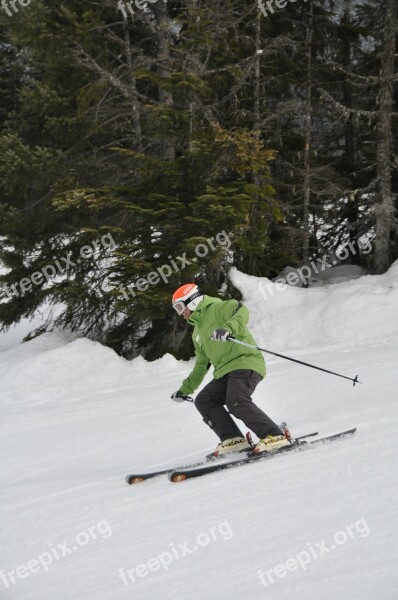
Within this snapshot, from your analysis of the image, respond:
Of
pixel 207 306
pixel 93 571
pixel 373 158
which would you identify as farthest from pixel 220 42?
pixel 93 571

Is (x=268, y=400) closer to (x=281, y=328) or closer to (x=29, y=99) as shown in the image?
(x=281, y=328)

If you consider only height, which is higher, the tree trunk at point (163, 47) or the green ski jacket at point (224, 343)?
the tree trunk at point (163, 47)

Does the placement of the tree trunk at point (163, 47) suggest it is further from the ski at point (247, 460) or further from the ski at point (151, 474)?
the ski at point (247, 460)

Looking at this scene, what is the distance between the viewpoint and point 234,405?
5.28 meters

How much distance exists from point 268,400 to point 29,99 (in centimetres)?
882

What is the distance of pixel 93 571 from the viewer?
3.60m
